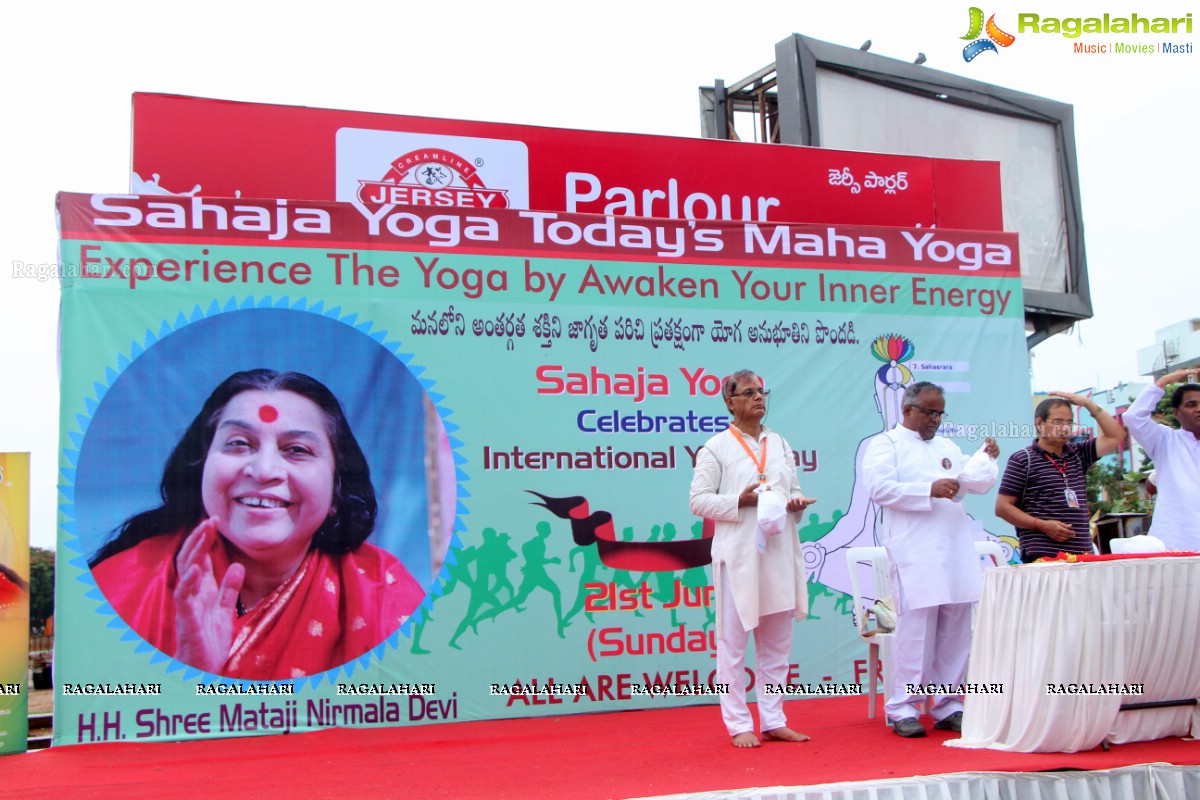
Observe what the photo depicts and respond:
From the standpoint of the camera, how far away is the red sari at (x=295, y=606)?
516cm

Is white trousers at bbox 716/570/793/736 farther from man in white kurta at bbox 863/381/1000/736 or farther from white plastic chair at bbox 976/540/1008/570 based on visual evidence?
white plastic chair at bbox 976/540/1008/570

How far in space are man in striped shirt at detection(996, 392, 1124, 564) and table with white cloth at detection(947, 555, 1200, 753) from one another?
27.1 inches

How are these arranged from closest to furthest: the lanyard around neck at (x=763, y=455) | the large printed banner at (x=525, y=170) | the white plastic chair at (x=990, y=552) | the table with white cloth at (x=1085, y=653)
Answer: the table with white cloth at (x=1085, y=653)
the lanyard around neck at (x=763, y=455)
the white plastic chair at (x=990, y=552)
the large printed banner at (x=525, y=170)

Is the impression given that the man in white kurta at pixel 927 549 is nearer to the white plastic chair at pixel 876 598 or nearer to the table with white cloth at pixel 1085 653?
Answer: the white plastic chair at pixel 876 598

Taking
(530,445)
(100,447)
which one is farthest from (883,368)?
(100,447)

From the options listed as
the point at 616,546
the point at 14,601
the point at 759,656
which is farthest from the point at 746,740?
the point at 14,601

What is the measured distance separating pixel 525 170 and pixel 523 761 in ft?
11.6

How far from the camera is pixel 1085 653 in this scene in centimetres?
397

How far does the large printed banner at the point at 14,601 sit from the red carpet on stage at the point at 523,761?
164 mm

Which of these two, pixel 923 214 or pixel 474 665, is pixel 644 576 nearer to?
pixel 474 665

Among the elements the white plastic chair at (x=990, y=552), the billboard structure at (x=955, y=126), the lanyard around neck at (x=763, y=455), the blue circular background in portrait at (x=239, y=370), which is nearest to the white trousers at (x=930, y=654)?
the lanyard around neck at (x=763, y=455)

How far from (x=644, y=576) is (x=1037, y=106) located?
7.28 meters

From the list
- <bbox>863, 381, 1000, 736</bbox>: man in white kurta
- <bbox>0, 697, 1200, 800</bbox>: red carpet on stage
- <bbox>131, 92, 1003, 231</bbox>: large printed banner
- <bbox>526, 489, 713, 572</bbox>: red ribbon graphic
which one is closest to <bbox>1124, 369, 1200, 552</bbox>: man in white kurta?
<bbox>863, 381, 1000, 736</bbox>: man in white kurta

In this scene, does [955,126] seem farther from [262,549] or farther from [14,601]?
[14,601]
